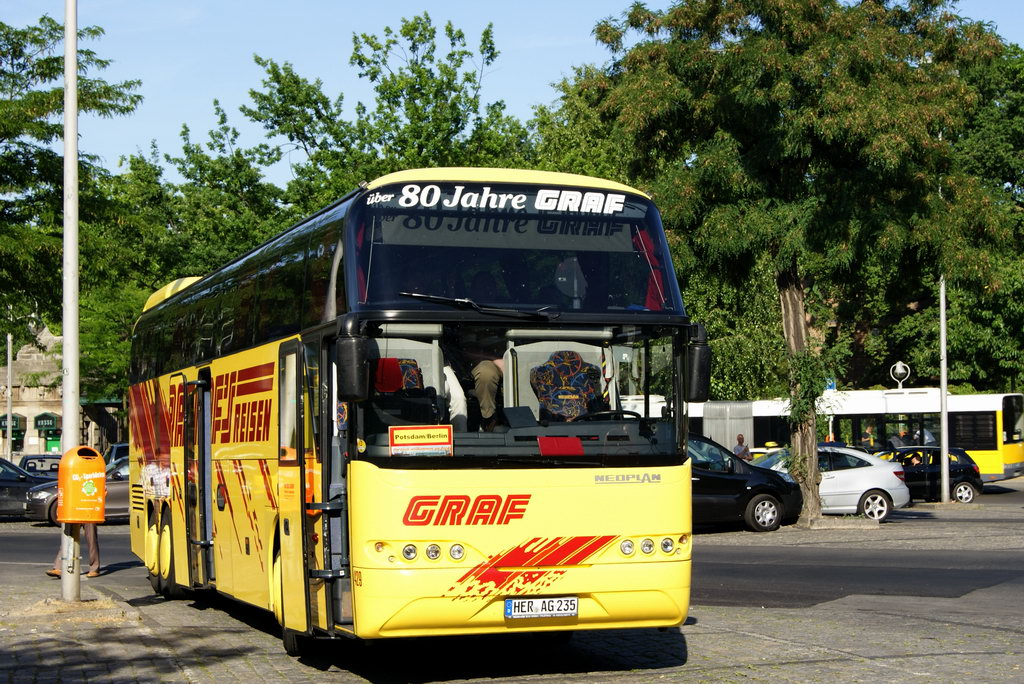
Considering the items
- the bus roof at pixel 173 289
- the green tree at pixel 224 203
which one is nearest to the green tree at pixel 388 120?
the green tree at pixel 224 203

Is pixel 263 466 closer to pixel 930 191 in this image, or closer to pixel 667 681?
pixel 667 681

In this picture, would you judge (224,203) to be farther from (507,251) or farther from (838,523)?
(507,251)

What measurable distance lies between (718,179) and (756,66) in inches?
83.7

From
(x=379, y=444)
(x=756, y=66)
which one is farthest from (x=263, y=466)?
(x=756, y=66)

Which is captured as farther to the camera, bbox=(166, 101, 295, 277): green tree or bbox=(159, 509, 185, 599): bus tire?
bbox=(166, 101, 295, 277): green tree

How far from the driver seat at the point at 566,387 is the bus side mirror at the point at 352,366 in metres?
1.23

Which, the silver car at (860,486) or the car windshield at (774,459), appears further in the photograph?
the car windshield at (774,459)

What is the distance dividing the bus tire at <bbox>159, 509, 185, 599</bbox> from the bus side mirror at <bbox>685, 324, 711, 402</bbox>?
26.6 feet

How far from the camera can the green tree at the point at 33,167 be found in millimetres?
24547

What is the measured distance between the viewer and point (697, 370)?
9750mm

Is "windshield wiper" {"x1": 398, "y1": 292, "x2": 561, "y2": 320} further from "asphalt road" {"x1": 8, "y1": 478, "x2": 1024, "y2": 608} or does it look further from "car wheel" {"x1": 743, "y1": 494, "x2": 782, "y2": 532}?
"car wheel" {"x1": 743, "y1": 494, "x2": 782, "y2": 532}

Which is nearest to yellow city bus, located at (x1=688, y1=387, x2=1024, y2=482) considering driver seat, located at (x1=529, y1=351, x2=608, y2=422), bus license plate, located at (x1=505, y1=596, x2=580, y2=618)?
driver seat, located at (x1=529, y1=351, x2=608, y2=422)

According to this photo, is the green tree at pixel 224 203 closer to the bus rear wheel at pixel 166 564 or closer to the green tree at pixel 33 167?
the green tree at pixel 33 167

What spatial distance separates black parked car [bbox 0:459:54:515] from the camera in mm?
30953
